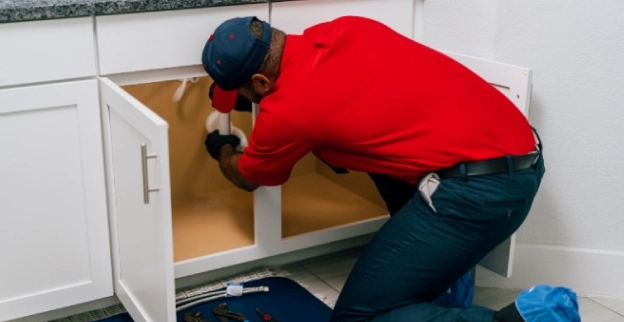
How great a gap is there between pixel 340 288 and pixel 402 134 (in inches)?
28.3

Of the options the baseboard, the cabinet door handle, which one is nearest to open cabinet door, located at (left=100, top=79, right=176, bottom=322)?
the cabinet door handle

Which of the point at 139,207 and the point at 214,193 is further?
the point at 214,193

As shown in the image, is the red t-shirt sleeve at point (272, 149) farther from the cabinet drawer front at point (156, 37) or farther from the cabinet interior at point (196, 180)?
the cabinet interior at point (196, 180)

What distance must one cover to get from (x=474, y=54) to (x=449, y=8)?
146 millimetres

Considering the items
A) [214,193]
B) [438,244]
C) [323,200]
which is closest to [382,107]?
[438,244]

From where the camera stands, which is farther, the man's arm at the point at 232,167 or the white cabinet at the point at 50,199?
the man's arm at the point at 232,167

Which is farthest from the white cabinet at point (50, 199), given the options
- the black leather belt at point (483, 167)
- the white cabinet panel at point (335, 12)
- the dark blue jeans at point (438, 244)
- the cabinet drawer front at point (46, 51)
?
the black leather belt at point (483, 167)

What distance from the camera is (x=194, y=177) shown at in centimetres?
259

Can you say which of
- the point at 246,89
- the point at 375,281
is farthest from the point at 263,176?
the point at 375,281

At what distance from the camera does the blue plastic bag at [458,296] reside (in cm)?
206

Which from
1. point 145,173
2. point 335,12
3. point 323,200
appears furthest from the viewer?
point 323,200

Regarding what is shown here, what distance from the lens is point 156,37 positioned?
1878mm

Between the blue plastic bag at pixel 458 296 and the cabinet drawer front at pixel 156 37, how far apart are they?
0.86m

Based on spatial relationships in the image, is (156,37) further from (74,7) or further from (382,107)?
(382,107)
